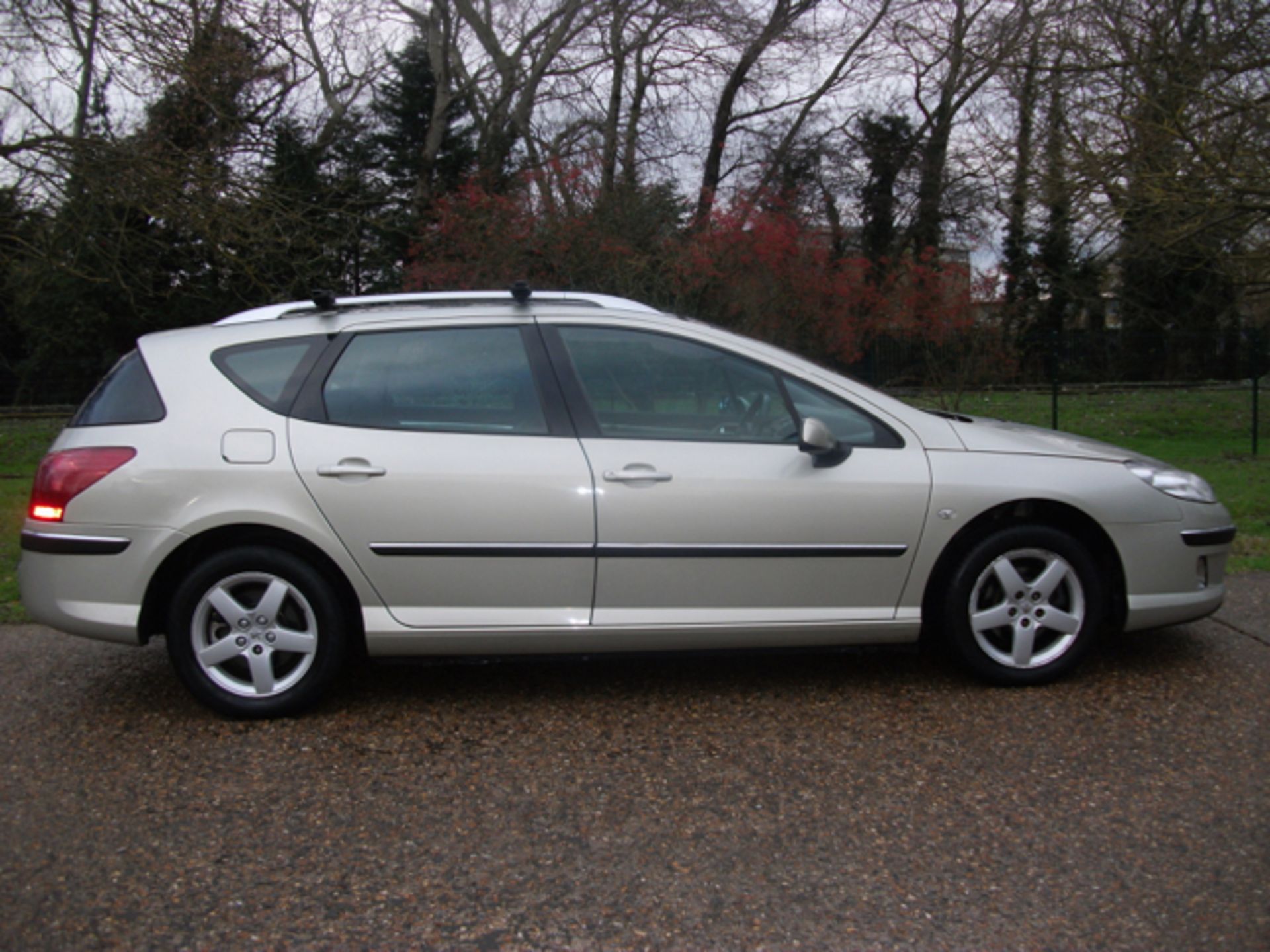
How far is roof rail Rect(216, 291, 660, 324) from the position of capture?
4426 millimetres

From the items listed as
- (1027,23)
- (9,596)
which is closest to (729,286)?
(1027,23)

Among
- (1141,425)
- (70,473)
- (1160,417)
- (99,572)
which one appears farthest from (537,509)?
(1160,417)

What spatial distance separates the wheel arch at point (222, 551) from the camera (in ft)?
13.4

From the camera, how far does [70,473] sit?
406 cm

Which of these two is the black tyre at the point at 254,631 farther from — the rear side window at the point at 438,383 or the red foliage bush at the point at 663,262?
the red foliage bush at the point at 663,262

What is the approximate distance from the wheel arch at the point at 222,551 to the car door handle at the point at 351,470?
0.87 feet

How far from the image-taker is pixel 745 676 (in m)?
4.66

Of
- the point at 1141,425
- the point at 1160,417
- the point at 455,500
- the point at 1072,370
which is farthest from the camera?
the point at 1160,417

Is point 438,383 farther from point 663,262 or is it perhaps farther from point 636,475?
point 663,262

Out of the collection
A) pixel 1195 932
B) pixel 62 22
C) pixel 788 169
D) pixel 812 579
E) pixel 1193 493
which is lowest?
pixel 1195 932

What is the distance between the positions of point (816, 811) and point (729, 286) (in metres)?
12.1

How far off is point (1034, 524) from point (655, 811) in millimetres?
2002

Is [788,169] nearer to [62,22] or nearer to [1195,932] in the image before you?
[62,22]

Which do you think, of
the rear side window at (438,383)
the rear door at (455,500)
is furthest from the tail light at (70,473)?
the rear side window at (438,383)
